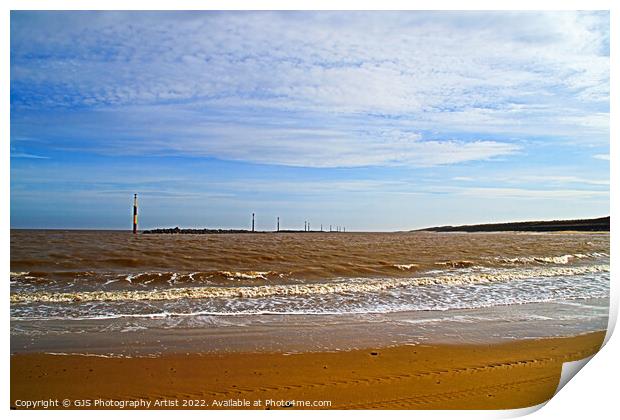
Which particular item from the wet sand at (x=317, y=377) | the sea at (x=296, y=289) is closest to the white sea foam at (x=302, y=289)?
the sea at (x=296, y=289)

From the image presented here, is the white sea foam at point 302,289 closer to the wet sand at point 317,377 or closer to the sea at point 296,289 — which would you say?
the sea at point 296,289

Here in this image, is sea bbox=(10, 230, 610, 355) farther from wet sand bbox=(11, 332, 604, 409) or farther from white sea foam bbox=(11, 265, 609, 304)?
wet sand bbox=(11, 332, 604, 409)

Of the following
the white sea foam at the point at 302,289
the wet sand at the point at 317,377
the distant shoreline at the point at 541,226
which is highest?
the distant shoreline at the point at 541,226

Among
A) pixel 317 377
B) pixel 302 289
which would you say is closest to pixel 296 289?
pixel 302 289

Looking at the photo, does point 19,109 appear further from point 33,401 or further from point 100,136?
point 33,401

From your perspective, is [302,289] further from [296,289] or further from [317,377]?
[317,377]

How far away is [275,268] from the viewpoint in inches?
252

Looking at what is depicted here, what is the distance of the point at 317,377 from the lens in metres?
2.97

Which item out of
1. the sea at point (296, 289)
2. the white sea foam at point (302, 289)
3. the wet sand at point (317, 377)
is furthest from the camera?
the white sea foam at point (302, 289)

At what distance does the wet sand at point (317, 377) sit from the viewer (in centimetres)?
280

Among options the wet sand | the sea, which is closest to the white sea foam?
Answer: the sea

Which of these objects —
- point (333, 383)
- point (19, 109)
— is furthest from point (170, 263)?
point (333, 383)

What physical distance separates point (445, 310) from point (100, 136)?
3420 mm

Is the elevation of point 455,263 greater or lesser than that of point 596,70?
lesser
